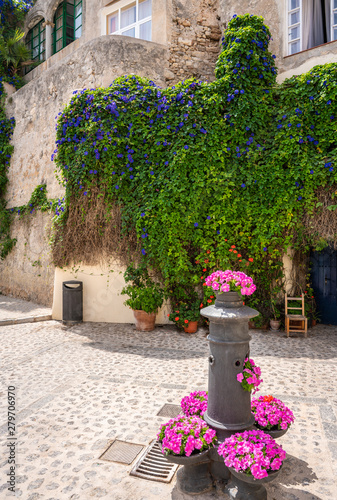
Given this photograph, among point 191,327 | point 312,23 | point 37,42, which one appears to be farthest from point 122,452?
point 37,42

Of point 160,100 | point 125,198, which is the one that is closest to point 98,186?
point 125,198

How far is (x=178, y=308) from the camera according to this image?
23.0 feet

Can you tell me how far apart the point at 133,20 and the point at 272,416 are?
10.2 m

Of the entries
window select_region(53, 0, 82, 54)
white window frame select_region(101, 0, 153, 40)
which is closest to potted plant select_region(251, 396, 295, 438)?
white window frame select_region(101, 0, 153, 40)

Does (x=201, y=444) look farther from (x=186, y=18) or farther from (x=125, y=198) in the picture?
(x=186, y=18)

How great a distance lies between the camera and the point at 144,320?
691 centimetres

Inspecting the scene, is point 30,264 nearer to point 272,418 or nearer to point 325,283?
point 325,283

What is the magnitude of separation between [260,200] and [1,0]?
1327 centimetres

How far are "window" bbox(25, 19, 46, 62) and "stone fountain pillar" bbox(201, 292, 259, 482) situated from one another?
14547 mm

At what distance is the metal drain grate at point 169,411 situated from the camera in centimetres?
345

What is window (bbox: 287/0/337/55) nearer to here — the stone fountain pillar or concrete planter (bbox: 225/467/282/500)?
the stone fountain pillar

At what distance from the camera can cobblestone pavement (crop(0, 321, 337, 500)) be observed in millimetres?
2484

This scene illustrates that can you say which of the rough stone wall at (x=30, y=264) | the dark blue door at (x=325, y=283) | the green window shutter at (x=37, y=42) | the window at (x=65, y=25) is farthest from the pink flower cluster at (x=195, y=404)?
the green window shutter at (x=37, y=42)

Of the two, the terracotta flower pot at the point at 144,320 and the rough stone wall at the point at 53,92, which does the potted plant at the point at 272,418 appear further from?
the rough stone wall at the point at 53,92
